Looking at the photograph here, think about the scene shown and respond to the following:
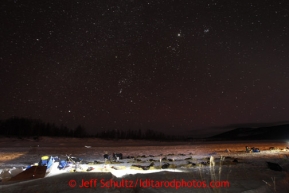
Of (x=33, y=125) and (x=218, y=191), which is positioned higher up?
(x=33, y=125)

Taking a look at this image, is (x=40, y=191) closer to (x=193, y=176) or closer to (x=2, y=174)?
(x=2, y=174)

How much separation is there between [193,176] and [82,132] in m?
89.6

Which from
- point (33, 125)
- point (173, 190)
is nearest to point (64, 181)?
point (173, 190)

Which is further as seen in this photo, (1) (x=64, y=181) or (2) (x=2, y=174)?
(2) (x=2, y=174)

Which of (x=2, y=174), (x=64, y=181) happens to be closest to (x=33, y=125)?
(x=2, y=174)

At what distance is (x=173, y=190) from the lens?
33.9 ft

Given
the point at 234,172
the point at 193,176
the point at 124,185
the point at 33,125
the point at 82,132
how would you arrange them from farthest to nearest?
the point at 82,132, the point at 33,125, the point at 234,172, the point at 193,176, the point at 124,185

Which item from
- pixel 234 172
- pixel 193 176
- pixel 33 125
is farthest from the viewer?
pixel 33 125

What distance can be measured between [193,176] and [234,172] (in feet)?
9.86

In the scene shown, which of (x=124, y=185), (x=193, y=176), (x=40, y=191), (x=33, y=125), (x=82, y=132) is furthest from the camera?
(x=82, y=132)

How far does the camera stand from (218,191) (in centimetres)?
1035

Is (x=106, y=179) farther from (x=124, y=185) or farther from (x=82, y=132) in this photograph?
(x=82, y=132)

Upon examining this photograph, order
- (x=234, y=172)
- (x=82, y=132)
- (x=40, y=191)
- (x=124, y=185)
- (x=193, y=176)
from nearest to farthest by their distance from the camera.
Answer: (x=40, y=191) → (x=124, y=185) → (x=193, y=176) → (x=234, y=172) → (x=82, y=132)

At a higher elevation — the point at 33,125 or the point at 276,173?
the point at 33,125
